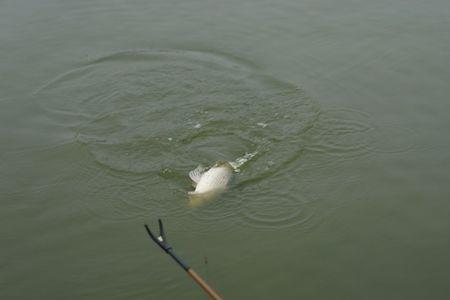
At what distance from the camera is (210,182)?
547 cm

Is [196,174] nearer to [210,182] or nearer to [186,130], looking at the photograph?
[210,182]

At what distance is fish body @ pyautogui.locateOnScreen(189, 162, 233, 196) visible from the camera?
5.45 meters

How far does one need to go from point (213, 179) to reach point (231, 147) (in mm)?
894

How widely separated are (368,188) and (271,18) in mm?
4135

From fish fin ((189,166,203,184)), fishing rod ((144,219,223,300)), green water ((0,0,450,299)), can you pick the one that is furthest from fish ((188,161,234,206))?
fishing rod ((144,219,223,300))

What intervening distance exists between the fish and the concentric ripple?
106 mm

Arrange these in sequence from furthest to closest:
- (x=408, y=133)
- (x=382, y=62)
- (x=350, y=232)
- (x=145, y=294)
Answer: (x=382, y=62)
(x=408, y=133)
(x=350, y=232)
(x=145, y=294)

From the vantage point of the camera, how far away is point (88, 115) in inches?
270

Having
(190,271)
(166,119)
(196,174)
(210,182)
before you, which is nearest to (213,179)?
(210,182)

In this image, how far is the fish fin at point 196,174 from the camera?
5.70m

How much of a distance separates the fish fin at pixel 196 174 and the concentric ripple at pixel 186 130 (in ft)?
0.31

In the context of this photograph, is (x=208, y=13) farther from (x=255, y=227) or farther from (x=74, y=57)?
(x=255, y=227)

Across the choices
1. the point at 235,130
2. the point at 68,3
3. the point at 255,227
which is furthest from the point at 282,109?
the point at 68,3

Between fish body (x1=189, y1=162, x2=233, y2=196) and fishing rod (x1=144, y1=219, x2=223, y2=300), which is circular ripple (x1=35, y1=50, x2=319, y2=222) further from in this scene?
fishing rod (x1=144, y1=219, x2=223, y2=300)
